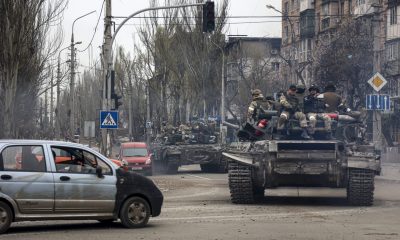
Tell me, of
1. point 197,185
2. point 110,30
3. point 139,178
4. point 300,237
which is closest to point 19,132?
point 110,30

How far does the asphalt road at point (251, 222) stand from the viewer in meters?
11.6

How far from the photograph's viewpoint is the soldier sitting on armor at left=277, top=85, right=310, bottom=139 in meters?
16.8

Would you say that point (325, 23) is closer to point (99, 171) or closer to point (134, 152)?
point (134, 152)

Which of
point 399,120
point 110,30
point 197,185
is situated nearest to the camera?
point 197,185

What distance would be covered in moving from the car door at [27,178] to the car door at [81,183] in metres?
0.16

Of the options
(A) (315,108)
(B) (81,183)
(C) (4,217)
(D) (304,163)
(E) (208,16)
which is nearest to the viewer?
(C) (4,217)

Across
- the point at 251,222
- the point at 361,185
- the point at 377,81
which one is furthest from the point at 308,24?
the point at 251,222

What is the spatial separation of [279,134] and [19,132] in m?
14.3

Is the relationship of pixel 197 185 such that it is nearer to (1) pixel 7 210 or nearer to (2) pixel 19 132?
(2) pixel 19 132

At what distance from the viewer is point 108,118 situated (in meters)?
26.5

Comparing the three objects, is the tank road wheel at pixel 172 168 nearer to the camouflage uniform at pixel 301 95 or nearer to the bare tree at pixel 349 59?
the bare tree at pixel 349 59

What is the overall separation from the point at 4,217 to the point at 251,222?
443cm

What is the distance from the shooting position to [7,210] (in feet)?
37.1

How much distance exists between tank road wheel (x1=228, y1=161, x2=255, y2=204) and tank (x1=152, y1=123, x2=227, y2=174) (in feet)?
45.6
